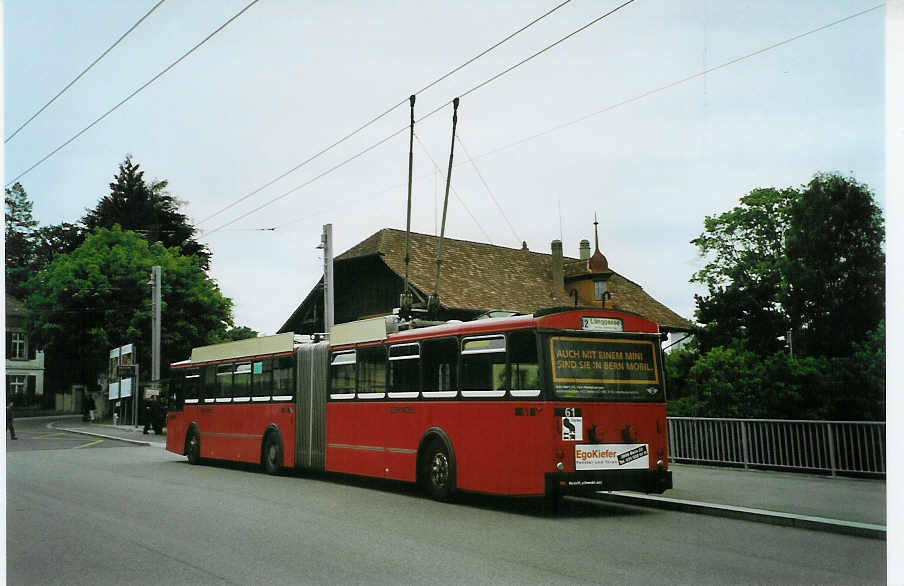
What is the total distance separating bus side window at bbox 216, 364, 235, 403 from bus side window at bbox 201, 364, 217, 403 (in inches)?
8.0

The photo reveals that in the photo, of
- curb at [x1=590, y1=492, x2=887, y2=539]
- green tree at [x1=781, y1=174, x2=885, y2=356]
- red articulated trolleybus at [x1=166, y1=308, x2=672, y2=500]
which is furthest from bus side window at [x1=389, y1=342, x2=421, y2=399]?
green tree at [x1=781, y1=174, x2=885, y2=356]

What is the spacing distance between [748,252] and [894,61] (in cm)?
2824

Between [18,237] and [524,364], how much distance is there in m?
6.75

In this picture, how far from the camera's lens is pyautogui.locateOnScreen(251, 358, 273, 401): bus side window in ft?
64.6

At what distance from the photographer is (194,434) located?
22.8 metres

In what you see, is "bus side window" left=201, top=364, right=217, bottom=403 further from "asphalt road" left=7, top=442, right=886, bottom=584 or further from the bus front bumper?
the bus front bumper

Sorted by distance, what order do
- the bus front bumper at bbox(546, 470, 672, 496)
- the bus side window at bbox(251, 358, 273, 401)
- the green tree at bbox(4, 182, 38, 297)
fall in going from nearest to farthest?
the bus front bumper at bbox(546, 470, 672, 496)
the green tree at bbox(4, 182, 38, 297)
the bus side window at bbox(251, 358, 273, 401)

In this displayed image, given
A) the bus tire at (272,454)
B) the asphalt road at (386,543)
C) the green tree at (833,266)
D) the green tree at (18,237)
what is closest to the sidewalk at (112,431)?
the bus tire at (272,454)

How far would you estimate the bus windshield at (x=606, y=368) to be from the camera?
1218 centimetres

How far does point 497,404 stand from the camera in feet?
41.7

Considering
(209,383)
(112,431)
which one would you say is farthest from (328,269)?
(112,431)

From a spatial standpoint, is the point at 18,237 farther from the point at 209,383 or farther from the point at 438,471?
the point at 209,383

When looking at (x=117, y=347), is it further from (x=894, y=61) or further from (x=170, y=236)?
(x=894, y=61)

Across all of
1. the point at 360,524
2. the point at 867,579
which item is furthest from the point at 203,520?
the point at 867,579
